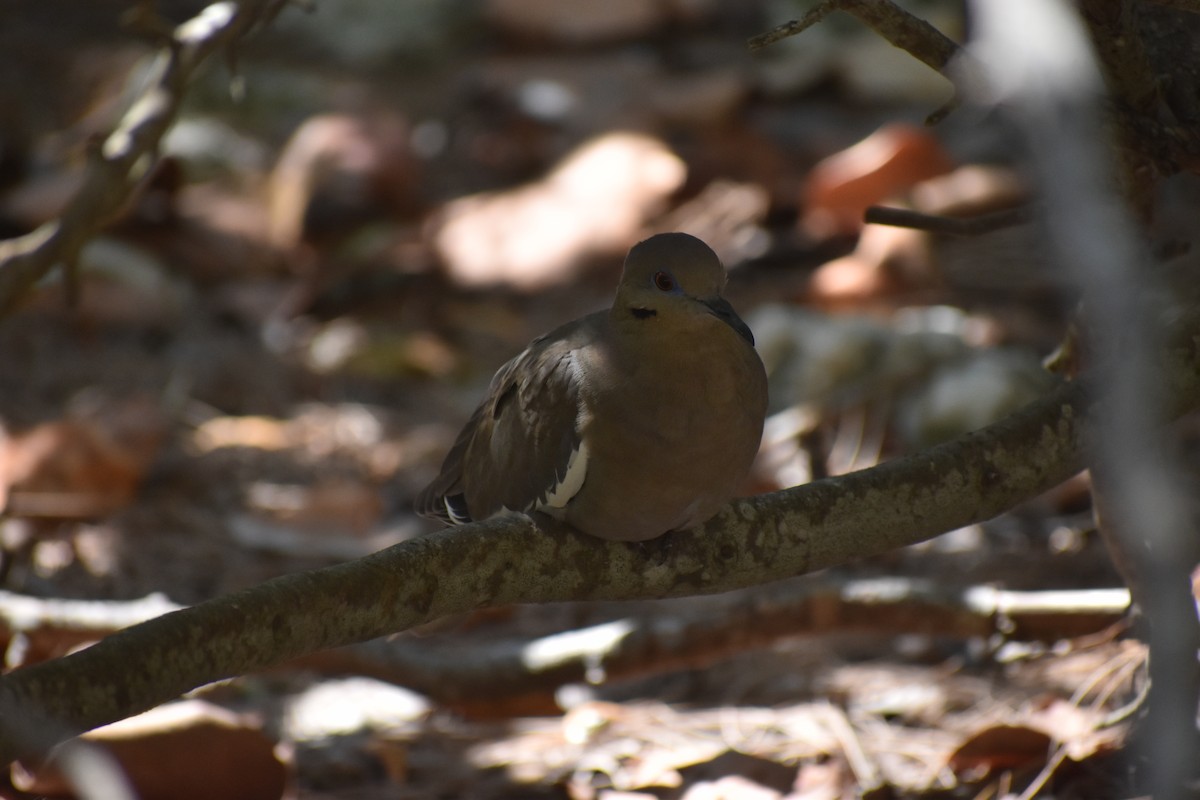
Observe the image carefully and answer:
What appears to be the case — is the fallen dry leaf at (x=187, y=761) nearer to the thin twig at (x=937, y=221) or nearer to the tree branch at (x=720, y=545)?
the tree branch at (x=720, y=545)

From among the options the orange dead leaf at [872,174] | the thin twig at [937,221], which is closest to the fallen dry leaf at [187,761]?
the thin twig at [937,221]

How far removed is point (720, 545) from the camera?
2.57m

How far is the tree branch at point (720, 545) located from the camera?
82.8 inches

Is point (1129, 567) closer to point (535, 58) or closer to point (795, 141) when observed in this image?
point (795, 141)

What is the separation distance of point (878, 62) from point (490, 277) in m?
2.48

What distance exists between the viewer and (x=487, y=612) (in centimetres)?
423

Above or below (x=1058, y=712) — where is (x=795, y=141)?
below

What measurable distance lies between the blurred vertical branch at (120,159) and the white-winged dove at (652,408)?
1.36m

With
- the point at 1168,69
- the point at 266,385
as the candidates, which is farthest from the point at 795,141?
→ the point at 1168,69

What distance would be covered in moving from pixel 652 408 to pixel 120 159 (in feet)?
5.74

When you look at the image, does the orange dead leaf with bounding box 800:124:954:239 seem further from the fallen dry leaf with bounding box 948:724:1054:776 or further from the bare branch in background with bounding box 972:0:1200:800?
the bare branch in background with bounding box 972:0:1200:800

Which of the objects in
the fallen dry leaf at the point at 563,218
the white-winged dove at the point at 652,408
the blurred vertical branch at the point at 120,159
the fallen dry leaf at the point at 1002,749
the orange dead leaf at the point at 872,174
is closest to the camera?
the white-winged dove at the point at 652,408

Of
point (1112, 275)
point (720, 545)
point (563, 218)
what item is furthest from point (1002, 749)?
point (563, 218)

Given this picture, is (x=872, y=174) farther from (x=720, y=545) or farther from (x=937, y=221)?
(x=720, y=545)
